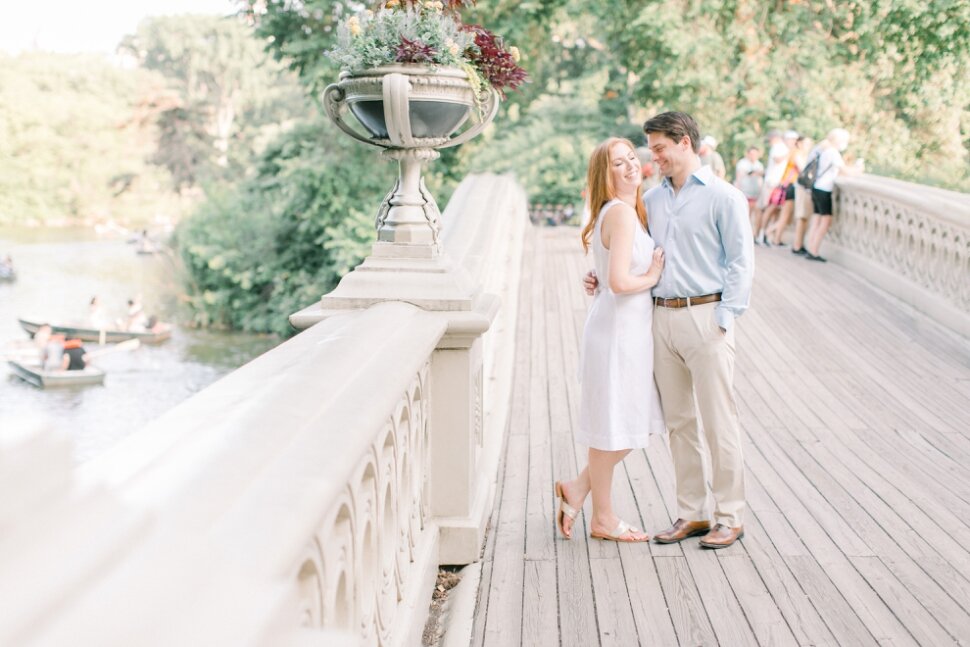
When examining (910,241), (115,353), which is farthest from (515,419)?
(115,353)

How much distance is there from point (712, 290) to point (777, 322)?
5.86 metres

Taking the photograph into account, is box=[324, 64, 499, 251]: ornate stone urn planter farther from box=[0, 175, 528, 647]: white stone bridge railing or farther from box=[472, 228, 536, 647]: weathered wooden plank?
box=[472, 228, 536, 647]: weathered wooden plank

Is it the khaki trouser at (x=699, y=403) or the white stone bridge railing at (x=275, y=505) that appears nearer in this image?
the white stone bridge railing at (x=275, y=505)

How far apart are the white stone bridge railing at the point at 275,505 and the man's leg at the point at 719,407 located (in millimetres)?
876

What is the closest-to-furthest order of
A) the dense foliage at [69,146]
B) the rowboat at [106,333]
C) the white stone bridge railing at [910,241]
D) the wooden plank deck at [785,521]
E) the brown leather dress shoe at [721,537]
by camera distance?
the wooden plank deck at [785,521] → the brown leather dress shoe at [721,537] → the white stone bridge railing at [910,241] → the rowboat at [106,333] → the dense foliage at [69,146]

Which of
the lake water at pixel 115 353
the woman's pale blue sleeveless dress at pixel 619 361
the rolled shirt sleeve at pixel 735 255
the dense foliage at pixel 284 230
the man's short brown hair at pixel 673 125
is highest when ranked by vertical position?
the man's short brown hair at pixel 673 125

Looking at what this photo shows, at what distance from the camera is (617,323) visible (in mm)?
4340

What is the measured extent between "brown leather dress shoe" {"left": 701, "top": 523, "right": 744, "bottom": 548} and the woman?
1.53 ft

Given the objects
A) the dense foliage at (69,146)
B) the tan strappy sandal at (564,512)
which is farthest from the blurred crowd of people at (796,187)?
the dense foliage at (69,146)

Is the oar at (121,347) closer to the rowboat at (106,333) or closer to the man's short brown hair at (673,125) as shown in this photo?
the rowboat at (106,333)

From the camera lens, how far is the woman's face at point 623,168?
4.18 meters

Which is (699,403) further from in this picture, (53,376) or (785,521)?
(53,376)

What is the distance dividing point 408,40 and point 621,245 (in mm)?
1158

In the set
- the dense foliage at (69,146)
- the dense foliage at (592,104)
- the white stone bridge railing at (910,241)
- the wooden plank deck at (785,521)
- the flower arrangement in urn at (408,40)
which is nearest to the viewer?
the wooden plank deck at (785,521)
